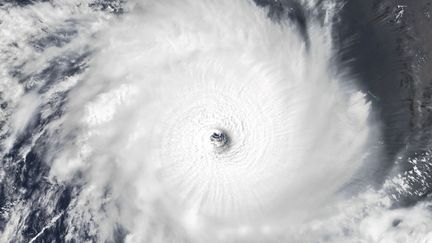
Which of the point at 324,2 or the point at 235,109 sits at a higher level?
the point at 324,2

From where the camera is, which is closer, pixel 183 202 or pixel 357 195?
pixel 357 195

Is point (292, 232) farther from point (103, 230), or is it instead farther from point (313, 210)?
point (103, 230)

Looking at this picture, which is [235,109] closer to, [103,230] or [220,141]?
[220,141]

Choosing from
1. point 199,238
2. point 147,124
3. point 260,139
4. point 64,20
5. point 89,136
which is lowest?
point 199,238

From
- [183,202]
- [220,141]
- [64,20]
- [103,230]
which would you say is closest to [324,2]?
[220,141]

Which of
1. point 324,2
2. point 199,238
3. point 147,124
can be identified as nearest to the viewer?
point 324,2

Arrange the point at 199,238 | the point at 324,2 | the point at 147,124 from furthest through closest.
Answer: the point at 147,124 → the point at 199,238 → the point at 324,2
